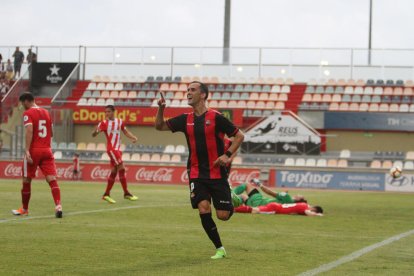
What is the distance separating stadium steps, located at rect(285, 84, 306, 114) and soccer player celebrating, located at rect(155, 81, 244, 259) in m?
31.8

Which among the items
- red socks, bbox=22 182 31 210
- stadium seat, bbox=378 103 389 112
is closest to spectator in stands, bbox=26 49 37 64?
stadium seat, bbox=378 103 389 112

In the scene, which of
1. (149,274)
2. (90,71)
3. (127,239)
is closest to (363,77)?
(90,71)

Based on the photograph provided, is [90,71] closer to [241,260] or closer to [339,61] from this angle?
[339,61]

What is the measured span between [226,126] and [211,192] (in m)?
0.79

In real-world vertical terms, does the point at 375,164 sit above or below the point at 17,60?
below

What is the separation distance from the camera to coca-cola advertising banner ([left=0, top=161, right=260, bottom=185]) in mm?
35031

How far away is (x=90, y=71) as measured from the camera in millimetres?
47438

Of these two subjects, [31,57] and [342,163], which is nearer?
[342,163]

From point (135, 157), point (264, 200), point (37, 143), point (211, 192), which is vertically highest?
point (37, 143)

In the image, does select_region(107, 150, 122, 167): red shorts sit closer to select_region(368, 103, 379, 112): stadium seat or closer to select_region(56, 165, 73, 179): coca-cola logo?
select_region(56, 165, 73, 179): coca-cola logo

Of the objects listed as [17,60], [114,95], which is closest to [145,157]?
[114,95]

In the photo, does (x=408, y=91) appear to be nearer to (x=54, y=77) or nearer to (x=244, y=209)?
(x=54, y=77)

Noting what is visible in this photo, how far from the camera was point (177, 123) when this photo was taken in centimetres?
1029

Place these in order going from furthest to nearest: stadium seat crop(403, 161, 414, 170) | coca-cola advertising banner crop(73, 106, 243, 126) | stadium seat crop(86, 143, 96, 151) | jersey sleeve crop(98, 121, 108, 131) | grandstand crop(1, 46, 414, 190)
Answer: coca-cola advertising banner crop(73, 106, 243, 126) < stadium seat crop(86, 143, 96, 151) < grandstand crop(1, 46, 414, 190) < stadium seat crop(403, 161, 414, 170) < jersey sleeve crop(98, 121, 108, 131)
